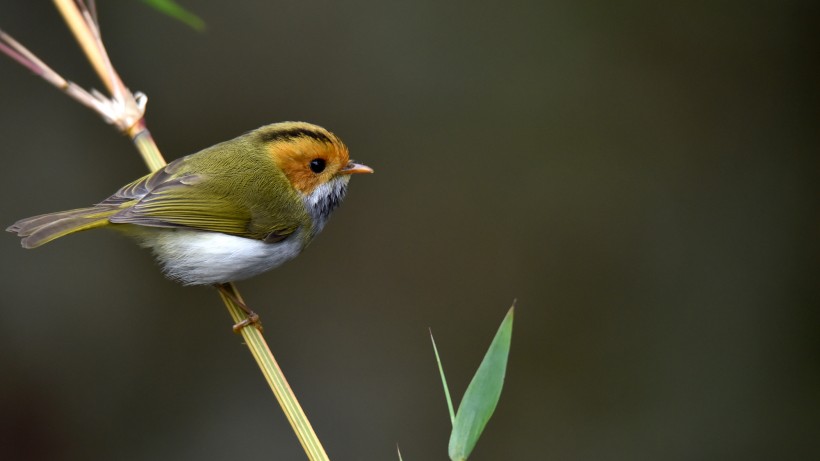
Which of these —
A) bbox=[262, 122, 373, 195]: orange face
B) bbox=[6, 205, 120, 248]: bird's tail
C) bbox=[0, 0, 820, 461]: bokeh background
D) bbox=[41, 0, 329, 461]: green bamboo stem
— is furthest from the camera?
bbox=[0, 0, 820, 461]: bokeh background

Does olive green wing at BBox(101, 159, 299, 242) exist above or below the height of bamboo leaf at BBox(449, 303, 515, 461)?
above

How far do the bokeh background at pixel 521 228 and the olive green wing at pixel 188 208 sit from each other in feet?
6.34

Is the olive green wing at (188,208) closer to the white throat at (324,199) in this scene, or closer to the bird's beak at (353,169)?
the white throat at (324,199)

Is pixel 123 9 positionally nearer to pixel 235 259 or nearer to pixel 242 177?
pixel 242 177

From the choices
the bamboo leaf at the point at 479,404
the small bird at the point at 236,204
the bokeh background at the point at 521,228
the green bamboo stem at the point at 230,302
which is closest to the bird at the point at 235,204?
the small bird at the point at 236,204

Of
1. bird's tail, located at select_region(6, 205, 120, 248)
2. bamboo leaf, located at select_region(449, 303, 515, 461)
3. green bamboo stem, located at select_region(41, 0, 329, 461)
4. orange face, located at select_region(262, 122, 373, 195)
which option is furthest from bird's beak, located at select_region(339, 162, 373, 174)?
bamboo leaf, located at select_region(449, 303, 515, 461)

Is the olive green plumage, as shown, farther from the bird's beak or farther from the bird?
the bird's beak

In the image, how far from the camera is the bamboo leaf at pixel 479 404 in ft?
5.39

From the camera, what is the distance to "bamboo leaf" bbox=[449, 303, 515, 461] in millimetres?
1644

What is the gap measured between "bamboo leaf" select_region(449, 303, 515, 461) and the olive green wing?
1.49 m

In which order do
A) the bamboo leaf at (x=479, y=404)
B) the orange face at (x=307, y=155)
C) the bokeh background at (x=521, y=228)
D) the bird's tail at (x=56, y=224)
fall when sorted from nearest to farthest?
the bamboo leaf at (x=479, y=404)
the bird's tail at (x=56, y=224)
the orange face at (x=307, y=155)
the bokeh background at (x=521, y=228)

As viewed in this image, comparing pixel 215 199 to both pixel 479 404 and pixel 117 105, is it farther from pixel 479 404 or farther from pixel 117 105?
pixel 479 404

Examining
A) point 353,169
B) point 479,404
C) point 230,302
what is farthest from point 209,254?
point 479,404

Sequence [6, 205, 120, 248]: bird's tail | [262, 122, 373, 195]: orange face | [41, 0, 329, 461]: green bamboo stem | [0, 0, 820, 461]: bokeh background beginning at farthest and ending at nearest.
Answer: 1. [0, 0, 820, 461]: bokeh background
2. [262, 122, 373, 195]: orange face
3. [6, 205, 120, 248]: bird's tail
4. [41, 0, 329, 461]: green bamboo stem
